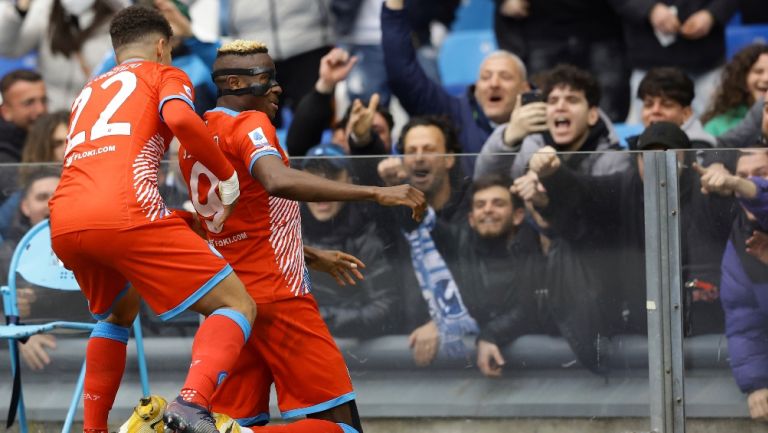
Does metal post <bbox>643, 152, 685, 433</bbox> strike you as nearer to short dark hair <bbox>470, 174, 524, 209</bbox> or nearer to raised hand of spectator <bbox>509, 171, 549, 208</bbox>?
raised hand of spectator <bbox>509, 171, 549, 208</bbox>

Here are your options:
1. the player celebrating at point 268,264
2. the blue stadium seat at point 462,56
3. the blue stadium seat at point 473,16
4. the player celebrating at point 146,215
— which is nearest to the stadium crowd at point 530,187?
the blue stadium seat at point 462,56

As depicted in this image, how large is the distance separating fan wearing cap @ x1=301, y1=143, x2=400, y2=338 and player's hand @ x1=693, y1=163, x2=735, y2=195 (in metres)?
1.62

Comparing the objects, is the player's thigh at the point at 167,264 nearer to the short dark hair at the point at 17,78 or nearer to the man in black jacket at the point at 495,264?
the man in black jacket at the point at 495,264

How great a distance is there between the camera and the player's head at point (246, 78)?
544 cm

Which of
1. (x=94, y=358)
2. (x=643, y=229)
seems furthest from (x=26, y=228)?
(x=643, y=229)

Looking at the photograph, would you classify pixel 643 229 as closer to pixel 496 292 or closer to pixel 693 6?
pixel 496 292

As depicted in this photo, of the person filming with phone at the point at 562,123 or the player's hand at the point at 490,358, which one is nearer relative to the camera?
the player's hand at the point at 490,358

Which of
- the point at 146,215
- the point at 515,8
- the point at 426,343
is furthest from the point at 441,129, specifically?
the point at 146,215

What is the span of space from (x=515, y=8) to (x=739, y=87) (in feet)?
5.74

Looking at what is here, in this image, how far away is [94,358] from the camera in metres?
5.74

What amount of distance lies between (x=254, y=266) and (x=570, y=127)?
2.81 m

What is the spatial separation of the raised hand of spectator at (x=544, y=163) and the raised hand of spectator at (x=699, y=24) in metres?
2.55

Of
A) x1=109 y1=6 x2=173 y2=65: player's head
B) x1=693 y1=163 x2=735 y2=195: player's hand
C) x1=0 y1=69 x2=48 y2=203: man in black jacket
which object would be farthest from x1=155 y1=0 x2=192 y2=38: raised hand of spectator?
x1=693 y1=163 x2=735 y2=195: player's hand

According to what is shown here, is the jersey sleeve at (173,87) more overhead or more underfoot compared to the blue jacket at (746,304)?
more overhead
